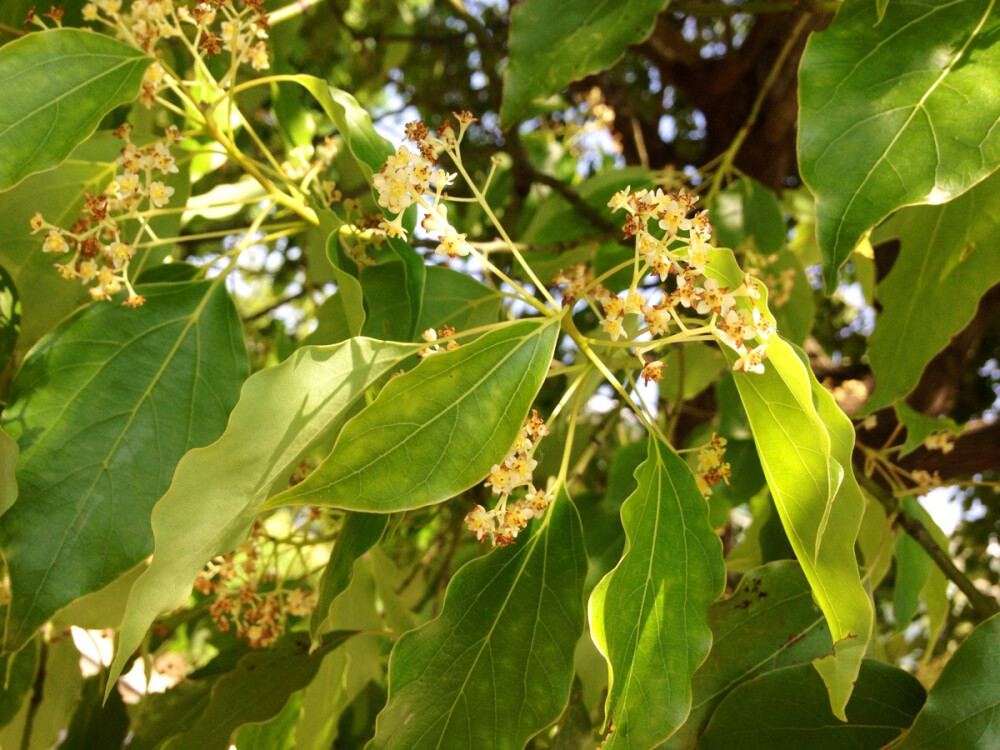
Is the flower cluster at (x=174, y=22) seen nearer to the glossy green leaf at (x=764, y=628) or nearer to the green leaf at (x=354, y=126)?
the green leaf at (x=354, y=126)

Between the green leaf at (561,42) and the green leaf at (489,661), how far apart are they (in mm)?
401

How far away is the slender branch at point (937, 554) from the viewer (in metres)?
0.80

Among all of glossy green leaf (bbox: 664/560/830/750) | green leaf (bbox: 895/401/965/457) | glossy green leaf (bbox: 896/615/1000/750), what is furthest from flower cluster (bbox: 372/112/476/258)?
green leaf (bbox: 895/401/965/457)

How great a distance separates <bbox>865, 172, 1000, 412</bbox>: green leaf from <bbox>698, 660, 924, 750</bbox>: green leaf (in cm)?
26

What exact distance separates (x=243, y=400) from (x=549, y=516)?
26 centimetres

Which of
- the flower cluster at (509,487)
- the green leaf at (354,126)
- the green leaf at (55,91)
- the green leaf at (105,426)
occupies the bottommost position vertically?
the flower cluster at (509,487)

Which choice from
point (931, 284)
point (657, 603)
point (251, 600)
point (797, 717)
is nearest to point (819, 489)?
point (657, 603)

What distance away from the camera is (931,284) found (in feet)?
2.61

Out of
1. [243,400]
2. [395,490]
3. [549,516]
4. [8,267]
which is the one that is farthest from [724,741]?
[8,267]

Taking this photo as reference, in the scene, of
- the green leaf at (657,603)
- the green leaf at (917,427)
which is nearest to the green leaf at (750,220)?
A: the green leaf at (917,427)

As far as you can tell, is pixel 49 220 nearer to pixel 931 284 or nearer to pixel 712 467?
pixel 712 467

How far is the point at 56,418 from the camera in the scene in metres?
0.69

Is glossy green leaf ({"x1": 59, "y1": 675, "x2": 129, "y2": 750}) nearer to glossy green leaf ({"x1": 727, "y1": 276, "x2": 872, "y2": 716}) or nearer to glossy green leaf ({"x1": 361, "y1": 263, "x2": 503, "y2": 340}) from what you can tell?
glossy green leaf ({"x1": 361, "y1": 263, "x2": 503, "y2": 340})

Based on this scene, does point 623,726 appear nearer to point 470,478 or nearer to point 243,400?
point 470,478
